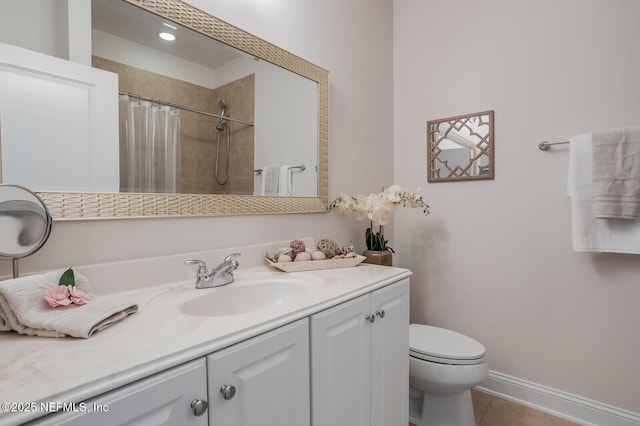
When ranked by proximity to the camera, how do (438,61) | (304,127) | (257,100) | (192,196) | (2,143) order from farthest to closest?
(438,61) → (304,127) → (257,100) → (192,196) → (2,143)

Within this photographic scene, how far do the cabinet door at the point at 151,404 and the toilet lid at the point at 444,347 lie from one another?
3.72 ft

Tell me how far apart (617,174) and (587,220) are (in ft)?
0.76

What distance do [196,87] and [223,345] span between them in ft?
3.11

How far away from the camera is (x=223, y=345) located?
2.21 feet

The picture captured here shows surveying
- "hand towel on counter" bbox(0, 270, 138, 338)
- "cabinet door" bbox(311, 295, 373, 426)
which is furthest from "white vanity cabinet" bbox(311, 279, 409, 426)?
"hand towel on counter" bbox(0, 270, 138, 338)

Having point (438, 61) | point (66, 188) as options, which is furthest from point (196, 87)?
point (438, 61)

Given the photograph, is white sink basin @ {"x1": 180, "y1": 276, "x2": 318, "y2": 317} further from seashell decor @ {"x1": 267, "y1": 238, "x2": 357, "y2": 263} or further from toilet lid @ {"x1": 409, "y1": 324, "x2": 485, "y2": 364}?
toilet lid @ {"x1": 409, "y1": 324, "x2": 485, "y2": 364}

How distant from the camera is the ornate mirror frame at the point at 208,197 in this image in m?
0.92

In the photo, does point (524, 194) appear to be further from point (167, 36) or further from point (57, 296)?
point (57, 296)

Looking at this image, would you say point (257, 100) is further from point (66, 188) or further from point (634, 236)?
point (634, 236)

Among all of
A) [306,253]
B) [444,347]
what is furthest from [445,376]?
[306,253]

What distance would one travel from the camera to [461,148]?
6.41 feet

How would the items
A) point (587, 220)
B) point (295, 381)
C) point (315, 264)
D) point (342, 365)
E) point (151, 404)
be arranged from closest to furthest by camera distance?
point (151, 404), point (295, 381), point (342, 365), point (315, 264), point (587, 220)

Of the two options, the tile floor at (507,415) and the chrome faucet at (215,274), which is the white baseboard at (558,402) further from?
the chrome faucet at (215,274)
